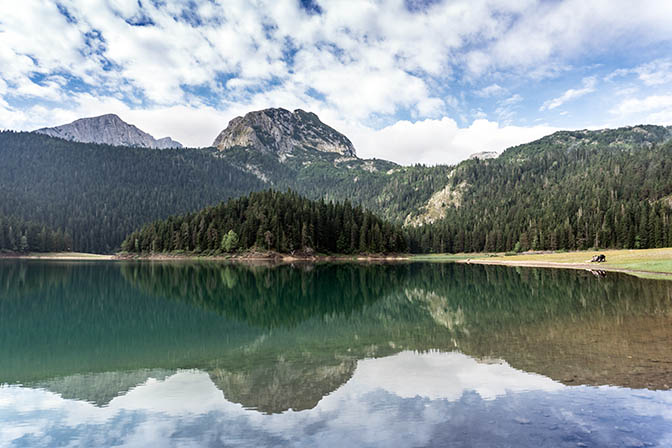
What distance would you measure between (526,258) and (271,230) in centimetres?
8162

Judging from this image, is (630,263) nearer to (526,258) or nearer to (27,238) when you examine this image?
(526,258)

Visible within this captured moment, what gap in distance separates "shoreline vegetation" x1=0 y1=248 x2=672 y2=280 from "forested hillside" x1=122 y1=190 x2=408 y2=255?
2361mm

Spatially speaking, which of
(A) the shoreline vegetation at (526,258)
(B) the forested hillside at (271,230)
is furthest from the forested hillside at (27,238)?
(B) the forested hillside at (271,230)

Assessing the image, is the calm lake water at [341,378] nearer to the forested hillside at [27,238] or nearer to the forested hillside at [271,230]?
the forested hillside at [271,230]

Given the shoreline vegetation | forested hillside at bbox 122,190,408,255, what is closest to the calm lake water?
the shoreline vegetation

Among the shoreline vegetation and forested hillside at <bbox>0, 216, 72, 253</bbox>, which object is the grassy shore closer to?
the shoreline vegetation

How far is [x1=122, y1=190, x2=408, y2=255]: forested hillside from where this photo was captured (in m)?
127

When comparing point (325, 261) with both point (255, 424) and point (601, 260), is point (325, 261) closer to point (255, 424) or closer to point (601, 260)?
point (601, 260)

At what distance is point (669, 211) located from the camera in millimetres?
132500

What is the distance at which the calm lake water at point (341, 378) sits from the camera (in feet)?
31.6

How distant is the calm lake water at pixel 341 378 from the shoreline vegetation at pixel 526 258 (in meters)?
43.0

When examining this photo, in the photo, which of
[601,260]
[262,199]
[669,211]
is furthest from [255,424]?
[669,211]

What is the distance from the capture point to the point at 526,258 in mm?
116375

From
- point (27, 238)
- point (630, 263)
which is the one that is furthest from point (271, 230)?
point (27, 238)
